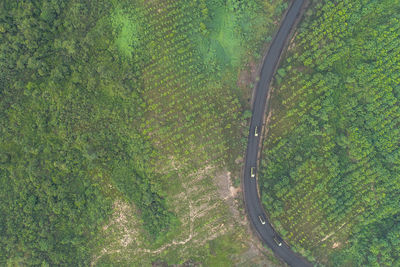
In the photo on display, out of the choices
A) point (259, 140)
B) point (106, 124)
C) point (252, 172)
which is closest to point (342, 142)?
point (259, 140)

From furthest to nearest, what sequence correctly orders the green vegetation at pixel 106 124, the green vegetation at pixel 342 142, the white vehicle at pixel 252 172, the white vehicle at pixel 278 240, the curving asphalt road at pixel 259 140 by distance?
the curving asphalt road at pixel 259 140, the white vehicle at pixel 278 240, the white vehicle at pixel 252 172, the green vegetation at pixel 342 142, the green vegetation at pixel 106 124

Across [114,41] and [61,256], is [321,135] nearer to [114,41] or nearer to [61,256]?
[114,41]

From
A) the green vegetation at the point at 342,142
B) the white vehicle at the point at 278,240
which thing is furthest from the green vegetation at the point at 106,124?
the white vehicle at the point at 278,240

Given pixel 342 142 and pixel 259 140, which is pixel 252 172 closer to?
pixel 259 140

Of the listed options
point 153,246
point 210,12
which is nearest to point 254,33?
point 210,12

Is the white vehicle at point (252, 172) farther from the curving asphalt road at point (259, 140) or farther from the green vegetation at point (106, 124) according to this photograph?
the green vegetation at point (106, 124)
